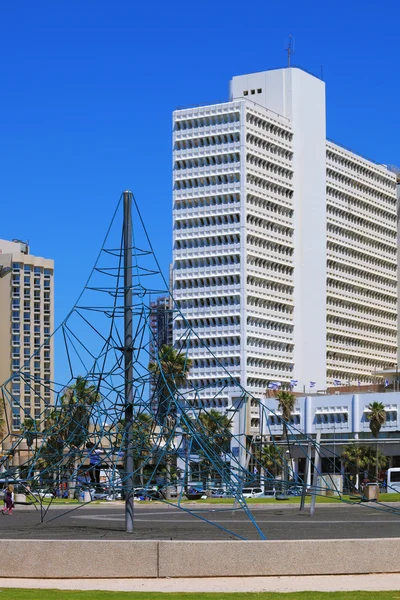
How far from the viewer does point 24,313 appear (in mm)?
185875

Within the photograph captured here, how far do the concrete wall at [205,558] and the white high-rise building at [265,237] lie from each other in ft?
376

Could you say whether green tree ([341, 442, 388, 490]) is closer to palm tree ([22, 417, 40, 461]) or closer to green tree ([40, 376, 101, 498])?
palm tree ([22, 417, 40, 461])

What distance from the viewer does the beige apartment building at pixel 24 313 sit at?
180500 mm

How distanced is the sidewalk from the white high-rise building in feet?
377

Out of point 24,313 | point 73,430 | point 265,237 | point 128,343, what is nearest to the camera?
point 128,343

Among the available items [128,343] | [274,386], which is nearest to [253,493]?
[128,343]

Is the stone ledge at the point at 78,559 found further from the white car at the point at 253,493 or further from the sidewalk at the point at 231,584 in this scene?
the white car at the point at 253,493

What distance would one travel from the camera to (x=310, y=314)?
149375 millimetres

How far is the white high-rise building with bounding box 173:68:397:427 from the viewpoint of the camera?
459 ft

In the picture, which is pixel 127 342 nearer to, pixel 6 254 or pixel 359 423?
pixel 359 423

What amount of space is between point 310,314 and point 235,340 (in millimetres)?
14352

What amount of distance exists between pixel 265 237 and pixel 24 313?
55.3m

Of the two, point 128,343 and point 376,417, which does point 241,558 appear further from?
point 376,417

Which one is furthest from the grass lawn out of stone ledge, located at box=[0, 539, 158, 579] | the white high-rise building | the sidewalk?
the white high-rise building
